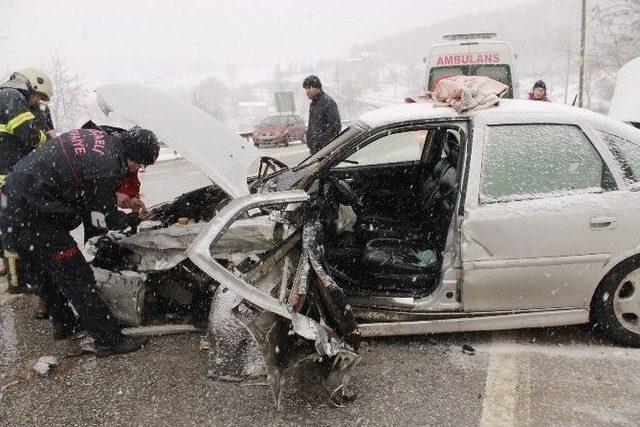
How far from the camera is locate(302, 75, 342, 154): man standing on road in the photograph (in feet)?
22.0

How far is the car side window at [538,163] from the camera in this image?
2791mm

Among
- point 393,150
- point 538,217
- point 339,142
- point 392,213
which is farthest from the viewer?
point 393,150

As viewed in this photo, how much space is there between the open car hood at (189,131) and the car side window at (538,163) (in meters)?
1.47

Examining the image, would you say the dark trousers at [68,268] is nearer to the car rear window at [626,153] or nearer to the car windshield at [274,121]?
the car rear window at [626,153]

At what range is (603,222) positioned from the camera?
2.72 meters

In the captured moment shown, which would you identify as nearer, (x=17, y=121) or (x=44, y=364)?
(x=44, y=364)

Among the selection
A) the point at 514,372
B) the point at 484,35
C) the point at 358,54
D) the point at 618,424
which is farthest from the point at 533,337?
the point at 358,54

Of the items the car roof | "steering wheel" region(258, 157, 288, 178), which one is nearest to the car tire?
the car roof

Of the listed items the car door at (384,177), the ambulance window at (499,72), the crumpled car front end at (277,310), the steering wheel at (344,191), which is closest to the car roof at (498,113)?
the steering wheel at (344,191)

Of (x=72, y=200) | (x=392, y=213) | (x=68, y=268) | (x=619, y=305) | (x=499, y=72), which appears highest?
(x=499, y=72)

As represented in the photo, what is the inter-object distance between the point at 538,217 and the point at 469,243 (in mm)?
412

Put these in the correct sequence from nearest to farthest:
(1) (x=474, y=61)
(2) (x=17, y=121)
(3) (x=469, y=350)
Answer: (3) (x=469, y=350), (2) (x=17, y=121), (1) (x=474, y=61)

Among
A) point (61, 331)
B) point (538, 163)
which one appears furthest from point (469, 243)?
point (61, 331)

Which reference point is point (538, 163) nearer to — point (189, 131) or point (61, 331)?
point (189, 131)
